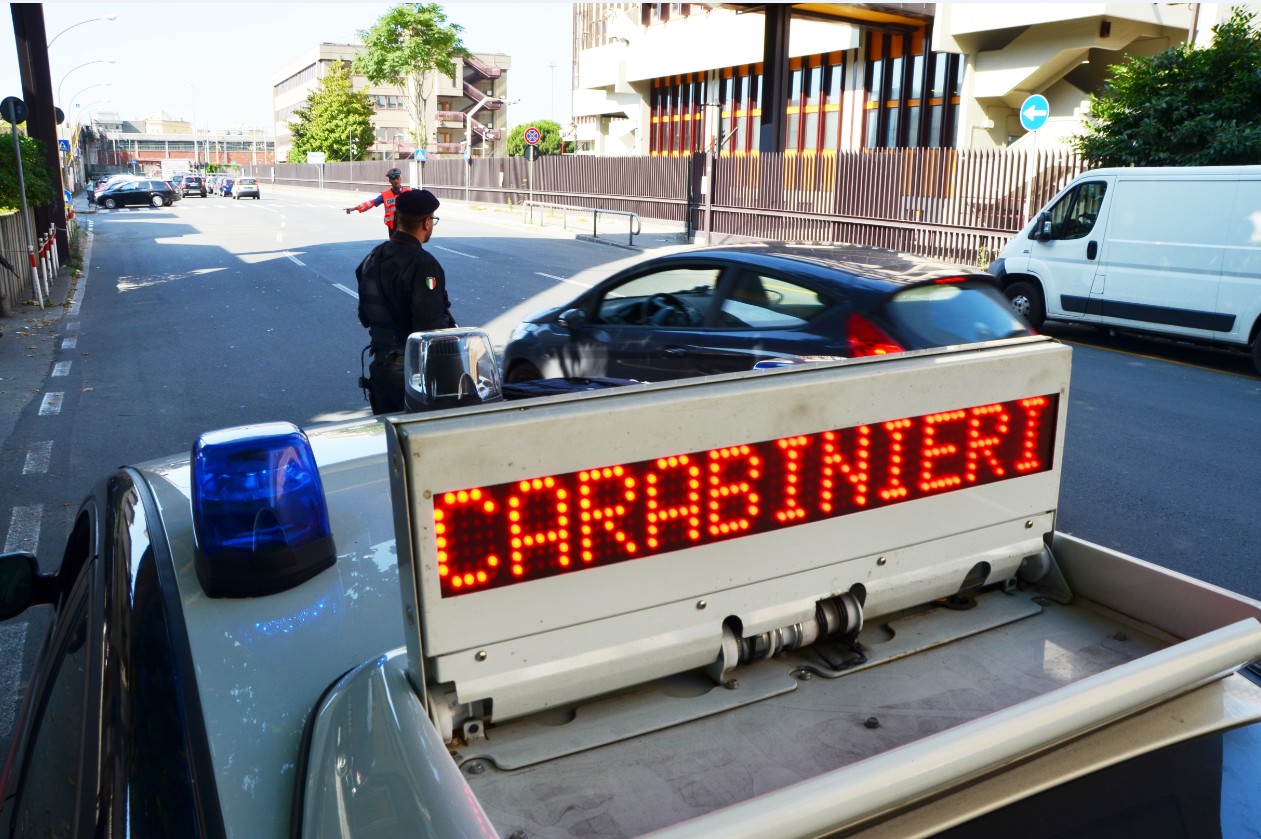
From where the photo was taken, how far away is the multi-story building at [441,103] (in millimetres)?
91625

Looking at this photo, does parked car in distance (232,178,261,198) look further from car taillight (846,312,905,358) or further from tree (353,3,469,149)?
car taillight (846,312,905,358)

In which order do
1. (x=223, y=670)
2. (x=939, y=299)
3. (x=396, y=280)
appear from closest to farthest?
(x=223, y=670), (x=396, y=280), (x=939, y=299)

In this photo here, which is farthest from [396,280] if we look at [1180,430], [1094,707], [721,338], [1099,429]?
[1180,430]

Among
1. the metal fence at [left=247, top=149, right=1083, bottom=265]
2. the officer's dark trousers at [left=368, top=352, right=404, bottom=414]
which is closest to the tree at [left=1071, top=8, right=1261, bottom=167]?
the metal fence at [left=247, top=149, right=1083, bottom=265]

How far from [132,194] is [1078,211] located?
5054 cm

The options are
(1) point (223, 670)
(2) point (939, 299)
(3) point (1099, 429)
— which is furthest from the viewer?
(3) point (1099, 429)

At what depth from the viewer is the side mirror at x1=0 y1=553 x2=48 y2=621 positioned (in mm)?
1943

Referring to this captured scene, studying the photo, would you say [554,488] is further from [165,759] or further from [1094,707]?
[1094,707]

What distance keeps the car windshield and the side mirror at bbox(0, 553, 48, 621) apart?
4916 millimetres

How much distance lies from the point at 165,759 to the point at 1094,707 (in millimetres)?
1075

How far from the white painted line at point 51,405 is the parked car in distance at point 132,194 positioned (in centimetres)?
4812

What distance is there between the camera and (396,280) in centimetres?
577

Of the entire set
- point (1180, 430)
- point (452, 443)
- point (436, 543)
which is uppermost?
point (452, 443)

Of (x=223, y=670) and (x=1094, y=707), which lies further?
(x=223, y=670)
